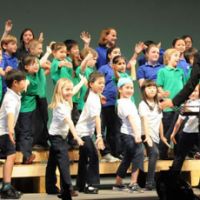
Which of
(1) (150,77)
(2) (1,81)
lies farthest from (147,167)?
(2) (1,81)

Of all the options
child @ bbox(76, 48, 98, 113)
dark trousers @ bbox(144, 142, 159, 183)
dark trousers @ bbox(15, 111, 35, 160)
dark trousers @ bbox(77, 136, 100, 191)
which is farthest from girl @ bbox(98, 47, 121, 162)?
dark trousers @ bbox(15, 111, 35, 160)

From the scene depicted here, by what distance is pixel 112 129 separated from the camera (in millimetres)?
Result: 7641

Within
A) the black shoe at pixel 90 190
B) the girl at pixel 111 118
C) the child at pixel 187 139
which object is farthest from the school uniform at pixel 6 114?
the child at pixel 187 139

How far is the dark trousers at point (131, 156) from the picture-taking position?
700 cm

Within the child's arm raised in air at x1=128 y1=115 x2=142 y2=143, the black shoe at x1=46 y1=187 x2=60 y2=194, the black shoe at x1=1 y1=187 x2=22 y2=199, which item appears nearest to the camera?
the black shoe at x1=1 y1=187 x2=22 y2=199

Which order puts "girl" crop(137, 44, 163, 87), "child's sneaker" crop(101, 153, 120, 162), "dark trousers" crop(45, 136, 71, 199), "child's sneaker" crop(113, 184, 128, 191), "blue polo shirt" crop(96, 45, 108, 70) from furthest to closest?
"blue polo shirt" crop(96, 45, 108, 70)
"girl" crop(137, 44, 163, 87)
"child's sneaker" crop(101, 153, 120, 162)
"child's sneaker" crop(113, 184, 128, 191)
"dark trousers" crop(45, 136, 71, 199)

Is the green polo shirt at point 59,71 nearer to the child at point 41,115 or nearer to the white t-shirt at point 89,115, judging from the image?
the child at point 41,115

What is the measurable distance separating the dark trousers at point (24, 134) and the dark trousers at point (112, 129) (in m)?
0.91

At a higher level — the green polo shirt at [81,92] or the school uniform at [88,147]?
the green polo shirt at [81,92]

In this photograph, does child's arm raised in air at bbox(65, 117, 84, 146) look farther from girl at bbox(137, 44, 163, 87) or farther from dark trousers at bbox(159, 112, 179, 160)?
girl at bbox(137, 44, 163, 87)

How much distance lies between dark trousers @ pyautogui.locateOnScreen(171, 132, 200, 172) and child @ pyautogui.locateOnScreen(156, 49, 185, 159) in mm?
400

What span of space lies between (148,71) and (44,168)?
5.93ft

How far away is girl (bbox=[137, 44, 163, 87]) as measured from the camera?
8039mm

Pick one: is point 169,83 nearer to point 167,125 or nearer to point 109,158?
point 167,125
